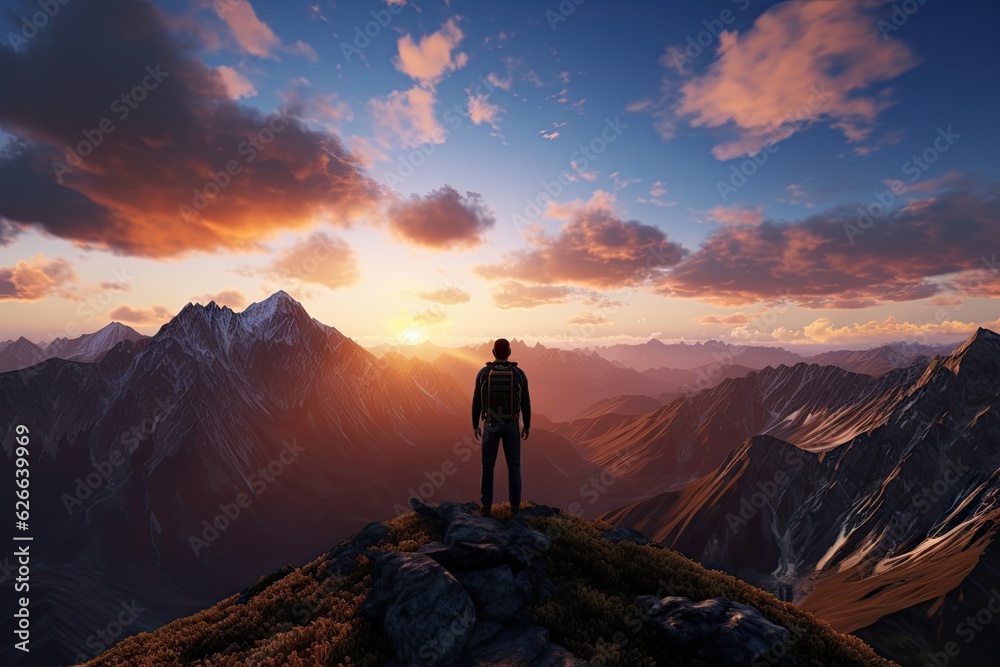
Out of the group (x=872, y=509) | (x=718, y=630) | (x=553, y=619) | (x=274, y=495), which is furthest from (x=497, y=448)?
(x=274, y=495)

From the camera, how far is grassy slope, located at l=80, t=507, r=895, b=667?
9023 mm

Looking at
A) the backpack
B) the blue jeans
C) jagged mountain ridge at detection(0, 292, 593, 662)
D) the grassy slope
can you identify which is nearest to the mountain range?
jagged mountain ridge at detection(0, 292, 593, 662)

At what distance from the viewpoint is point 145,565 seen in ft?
463

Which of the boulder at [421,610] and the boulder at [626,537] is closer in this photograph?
the boulder at [421,610]

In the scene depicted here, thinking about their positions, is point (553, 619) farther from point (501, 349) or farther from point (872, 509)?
point (872, 509)

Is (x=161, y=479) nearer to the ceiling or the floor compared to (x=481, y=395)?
nearer to the floor

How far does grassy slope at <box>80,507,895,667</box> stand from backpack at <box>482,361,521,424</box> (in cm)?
383

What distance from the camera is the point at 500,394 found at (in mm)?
14492

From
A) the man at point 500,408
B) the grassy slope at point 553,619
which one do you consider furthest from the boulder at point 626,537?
the man at point 500,408

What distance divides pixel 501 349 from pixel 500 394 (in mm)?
1478

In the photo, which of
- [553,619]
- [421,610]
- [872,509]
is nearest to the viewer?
[421,610]

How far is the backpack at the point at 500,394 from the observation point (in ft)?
47.5

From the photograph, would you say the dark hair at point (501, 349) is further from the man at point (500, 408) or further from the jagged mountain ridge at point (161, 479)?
the jagged mountain ridge at point (161, 479)

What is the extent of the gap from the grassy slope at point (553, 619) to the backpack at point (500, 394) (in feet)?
12.6
